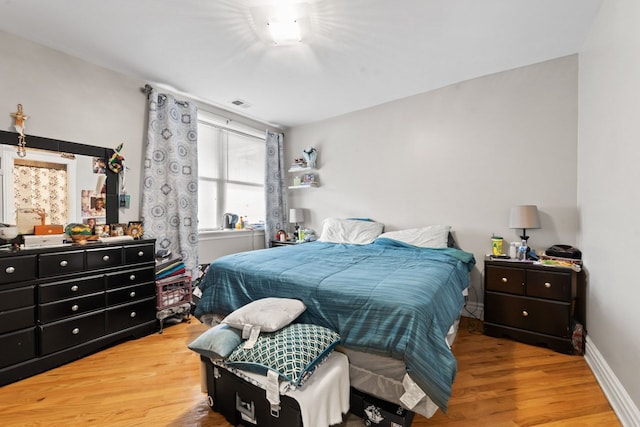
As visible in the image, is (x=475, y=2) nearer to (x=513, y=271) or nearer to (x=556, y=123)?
(x=556, y=123)

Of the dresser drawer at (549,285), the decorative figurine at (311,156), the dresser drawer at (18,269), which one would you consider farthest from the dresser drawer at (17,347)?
the dresser drawer at (549,285)

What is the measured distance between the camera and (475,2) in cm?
186

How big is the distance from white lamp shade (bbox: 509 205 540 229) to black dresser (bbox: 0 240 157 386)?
134 inches

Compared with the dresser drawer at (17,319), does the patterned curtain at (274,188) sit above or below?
above

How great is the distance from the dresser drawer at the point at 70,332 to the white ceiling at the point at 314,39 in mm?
2245

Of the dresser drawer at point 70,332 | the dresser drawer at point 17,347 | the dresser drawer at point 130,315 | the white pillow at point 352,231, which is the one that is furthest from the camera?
the white pillow at point 352,231

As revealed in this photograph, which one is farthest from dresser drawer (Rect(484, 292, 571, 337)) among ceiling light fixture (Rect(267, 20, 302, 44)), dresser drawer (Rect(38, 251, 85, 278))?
dresser drawer (Rect(38, 251, 85, 278))

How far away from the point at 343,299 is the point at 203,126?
312 cm

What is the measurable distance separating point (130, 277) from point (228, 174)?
1884 millimetres

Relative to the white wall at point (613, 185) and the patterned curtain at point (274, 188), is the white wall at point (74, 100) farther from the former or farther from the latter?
the white wall at point (613, 185)

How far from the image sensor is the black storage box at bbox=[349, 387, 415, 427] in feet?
4.35

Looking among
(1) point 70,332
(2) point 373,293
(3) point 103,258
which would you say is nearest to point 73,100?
(3) point 103,258

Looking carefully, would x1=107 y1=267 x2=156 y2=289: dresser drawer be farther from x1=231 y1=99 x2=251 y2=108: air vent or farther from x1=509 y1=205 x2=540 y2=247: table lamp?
x1=509 y1=205 x2=540 y2=247: table lamp

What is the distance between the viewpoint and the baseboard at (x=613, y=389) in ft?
4.64
